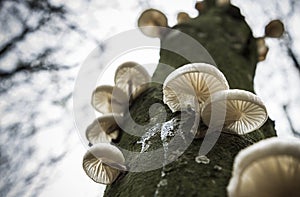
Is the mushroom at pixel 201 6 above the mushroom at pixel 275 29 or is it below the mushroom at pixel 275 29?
above

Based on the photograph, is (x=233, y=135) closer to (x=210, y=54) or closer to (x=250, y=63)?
(x=210, y=54)

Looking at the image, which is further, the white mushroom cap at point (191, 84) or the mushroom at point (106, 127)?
the mushroom at point (106, 127)

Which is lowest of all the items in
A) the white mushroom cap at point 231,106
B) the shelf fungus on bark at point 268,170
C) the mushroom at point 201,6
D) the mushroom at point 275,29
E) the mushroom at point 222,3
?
the shelf fungus on bark at point 268,170

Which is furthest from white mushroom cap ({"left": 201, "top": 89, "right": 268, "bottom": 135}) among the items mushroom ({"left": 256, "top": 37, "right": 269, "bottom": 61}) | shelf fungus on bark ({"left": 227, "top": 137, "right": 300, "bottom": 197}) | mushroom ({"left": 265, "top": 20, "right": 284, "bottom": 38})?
mushroom ({"left": 265, "top": 20, "right": 284, "bottom": 38})

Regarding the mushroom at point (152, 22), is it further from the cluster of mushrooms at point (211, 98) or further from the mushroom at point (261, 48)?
the cluster of mushrooms at point (211, 98)

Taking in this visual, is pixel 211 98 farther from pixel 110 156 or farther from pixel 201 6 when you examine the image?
pixel 201 6

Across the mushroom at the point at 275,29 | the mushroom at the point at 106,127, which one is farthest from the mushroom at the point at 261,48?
the mushroom at the point at 106,127

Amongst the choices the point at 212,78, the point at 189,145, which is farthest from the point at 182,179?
the point at 212,78
